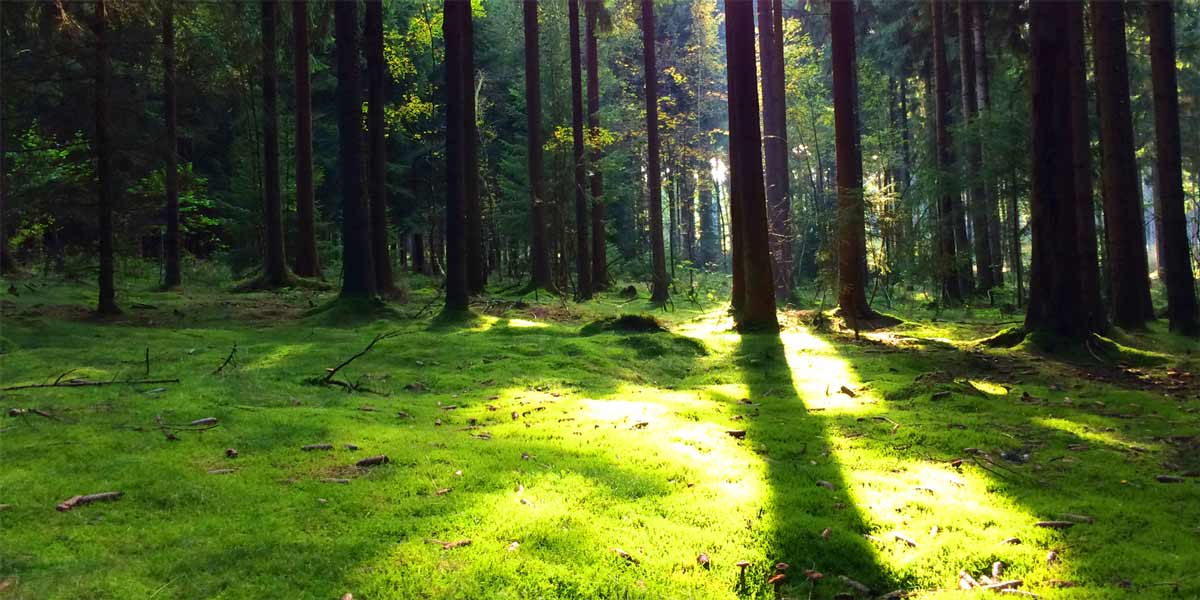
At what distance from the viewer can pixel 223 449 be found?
4.40 meters

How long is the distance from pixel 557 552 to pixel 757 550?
3.14 ft

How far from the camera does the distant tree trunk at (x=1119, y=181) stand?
10719mm

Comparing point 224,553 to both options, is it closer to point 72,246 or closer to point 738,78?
point 738,78

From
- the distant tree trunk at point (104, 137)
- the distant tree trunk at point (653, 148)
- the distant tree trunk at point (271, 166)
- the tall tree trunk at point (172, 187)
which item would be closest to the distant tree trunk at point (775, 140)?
the distant tree trunk at point (653, 148)

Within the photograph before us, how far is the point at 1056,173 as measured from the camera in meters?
8.62

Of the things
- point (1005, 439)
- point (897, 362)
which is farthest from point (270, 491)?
point (897, 362)

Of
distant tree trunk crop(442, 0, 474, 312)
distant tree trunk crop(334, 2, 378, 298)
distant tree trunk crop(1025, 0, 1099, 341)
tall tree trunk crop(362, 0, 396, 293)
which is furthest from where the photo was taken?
tall tree trunk crop(362, 0, 396, 293)

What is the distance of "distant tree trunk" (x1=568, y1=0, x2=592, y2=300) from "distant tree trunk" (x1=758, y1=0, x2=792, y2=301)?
5192mm

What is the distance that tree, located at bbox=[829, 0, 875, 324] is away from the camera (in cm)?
1210

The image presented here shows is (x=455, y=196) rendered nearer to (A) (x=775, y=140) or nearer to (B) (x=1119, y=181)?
(A) (x=775, y=140)

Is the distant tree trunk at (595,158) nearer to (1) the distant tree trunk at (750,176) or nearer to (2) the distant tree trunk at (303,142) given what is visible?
(2) the distant tree trunk at (303,142)

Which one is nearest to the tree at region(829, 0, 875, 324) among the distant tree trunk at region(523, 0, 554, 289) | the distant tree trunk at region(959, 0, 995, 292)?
the distant tree trunk at region(959, 0, 995, 292)

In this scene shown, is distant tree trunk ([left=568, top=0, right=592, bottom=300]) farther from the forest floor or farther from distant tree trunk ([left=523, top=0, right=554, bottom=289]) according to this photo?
the forest floor

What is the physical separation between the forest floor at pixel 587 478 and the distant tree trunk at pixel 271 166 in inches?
336
